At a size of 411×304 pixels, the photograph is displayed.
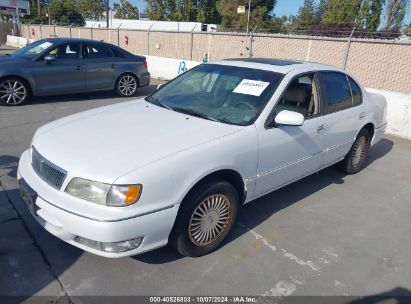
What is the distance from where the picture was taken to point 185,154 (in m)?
2.78

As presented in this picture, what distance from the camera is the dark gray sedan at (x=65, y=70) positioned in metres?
8.00

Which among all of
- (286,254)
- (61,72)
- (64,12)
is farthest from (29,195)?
(64,12)

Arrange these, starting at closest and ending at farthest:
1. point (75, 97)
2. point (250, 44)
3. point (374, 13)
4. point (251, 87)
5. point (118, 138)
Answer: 1. point (118, 138)
2. point (251, 87)
3. point (75, 97)
4. point (250, 44)
5. point (374, 13)

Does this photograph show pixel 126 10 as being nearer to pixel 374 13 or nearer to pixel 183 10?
pixel 183 10

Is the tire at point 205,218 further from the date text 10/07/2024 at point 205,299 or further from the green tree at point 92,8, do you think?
the green tree at point 92,8

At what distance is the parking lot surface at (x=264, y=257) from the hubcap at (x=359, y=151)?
68cm

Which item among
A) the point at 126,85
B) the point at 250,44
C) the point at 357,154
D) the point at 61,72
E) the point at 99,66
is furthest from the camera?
the point at 250,44

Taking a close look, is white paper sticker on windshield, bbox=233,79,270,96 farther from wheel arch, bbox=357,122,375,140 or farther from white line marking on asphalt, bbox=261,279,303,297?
wheel arch, bbox=357,122,375,140

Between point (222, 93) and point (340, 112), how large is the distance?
1659mm

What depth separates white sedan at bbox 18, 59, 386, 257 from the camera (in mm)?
2555

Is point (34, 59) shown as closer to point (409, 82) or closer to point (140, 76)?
point (140, 76)

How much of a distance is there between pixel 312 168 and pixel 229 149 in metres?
1.61

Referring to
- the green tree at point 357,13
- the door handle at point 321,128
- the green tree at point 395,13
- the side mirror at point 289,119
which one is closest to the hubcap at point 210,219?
the side mirror at point 289,119

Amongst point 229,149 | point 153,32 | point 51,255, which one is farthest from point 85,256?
point 153,32
